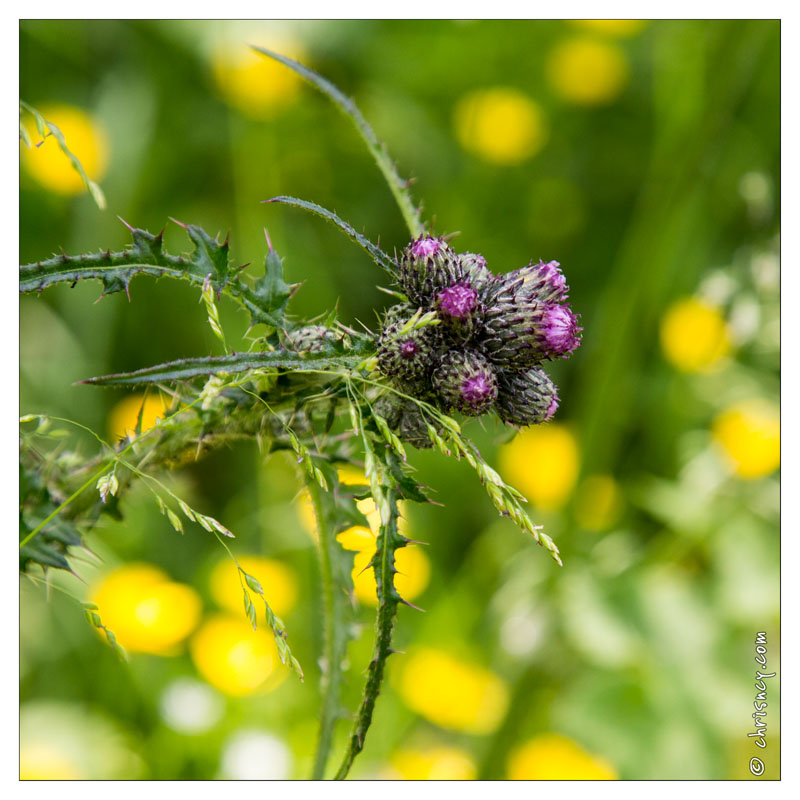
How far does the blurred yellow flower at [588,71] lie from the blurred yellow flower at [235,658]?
332 cm

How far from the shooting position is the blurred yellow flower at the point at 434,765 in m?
2.96

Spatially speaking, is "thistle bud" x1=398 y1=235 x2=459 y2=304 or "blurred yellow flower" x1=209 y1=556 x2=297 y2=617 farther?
"blurred yellow flower" x1=209 y1=556 x2=297 y2=617

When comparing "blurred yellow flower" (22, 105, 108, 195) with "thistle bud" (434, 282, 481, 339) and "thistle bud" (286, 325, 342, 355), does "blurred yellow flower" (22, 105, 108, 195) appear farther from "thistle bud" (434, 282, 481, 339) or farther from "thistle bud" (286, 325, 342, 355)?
"thistle bud" (434, 282, 481, 339)

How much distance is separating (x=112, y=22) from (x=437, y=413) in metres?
3.89

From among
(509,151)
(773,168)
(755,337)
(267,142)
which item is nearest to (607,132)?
(509,151)

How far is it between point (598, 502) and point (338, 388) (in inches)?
94.4

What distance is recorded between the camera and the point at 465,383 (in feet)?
4.03

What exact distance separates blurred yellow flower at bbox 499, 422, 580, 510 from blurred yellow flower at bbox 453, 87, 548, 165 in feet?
5.09

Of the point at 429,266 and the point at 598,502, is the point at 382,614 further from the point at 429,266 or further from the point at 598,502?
the point at 598,502

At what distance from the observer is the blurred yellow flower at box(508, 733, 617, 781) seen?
2900 millimetres

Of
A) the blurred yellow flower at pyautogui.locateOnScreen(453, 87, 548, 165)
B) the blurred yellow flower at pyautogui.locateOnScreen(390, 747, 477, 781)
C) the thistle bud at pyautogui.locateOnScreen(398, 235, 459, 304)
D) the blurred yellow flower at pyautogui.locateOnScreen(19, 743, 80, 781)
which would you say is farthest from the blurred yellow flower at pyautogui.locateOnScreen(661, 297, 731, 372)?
the blurred yellow flower at pyautogui.locateOnScreen(19, 743, 80, 781)

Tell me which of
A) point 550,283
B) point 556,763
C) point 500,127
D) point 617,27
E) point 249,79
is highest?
point 617,27

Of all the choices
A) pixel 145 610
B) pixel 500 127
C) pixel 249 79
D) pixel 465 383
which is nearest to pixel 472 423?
pixel 145 610

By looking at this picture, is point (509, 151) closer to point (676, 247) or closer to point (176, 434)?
point (676, 247)
